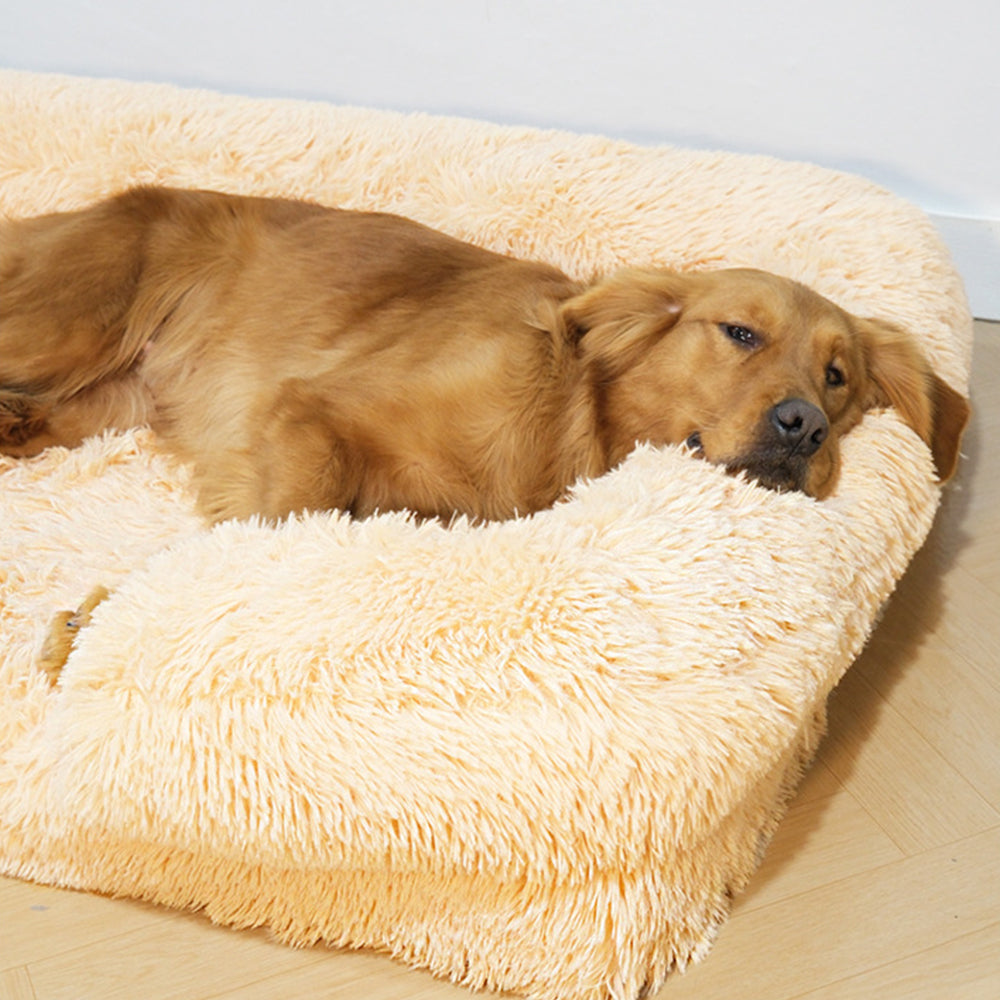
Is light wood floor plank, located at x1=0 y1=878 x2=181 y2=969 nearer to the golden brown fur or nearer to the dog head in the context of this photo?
the golden brown fur

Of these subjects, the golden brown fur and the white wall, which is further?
the white wall

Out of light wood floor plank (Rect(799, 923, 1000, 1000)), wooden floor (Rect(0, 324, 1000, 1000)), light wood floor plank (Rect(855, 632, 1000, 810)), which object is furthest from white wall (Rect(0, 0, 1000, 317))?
light wood floor plank (Rect(799, 923, 1000, 1000))

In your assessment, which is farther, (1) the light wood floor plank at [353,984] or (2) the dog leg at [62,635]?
(2) the dog leg at [62,635]

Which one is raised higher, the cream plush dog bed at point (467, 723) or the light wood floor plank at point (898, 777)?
the cream plush dog bed at point (467, 723)

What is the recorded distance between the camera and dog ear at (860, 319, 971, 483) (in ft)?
6.68

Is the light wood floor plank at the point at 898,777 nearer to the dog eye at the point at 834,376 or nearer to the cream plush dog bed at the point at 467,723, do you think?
the cream plush dog bed at the point at 467,723

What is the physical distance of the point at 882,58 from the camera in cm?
295

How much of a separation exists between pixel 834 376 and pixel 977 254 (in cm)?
153

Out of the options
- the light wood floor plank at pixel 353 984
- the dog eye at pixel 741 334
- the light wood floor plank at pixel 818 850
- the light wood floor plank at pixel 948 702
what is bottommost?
the light wood floor plank at pixel 353 984

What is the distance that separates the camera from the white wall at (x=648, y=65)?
293cm

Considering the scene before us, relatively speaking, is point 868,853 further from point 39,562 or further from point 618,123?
point 618,123

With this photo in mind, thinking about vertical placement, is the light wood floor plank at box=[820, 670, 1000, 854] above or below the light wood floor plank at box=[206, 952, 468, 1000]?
above

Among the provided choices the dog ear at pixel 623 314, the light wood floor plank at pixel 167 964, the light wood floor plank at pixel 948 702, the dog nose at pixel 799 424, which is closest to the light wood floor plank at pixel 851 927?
the light wood floor plank at pixel 948 702

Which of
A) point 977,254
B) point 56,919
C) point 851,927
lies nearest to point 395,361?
point 56,919
